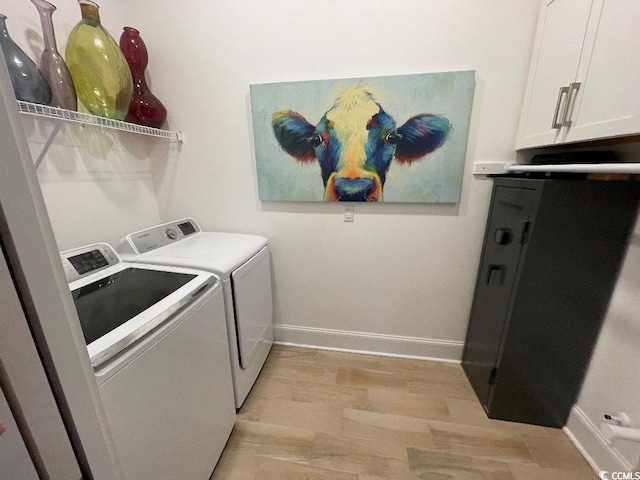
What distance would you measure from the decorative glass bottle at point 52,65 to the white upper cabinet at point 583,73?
88.8 inches

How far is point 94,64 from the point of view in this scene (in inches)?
49.3

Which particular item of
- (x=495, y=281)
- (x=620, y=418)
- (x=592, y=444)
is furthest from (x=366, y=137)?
(x=592, y=444)

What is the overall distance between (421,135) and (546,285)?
1020mm

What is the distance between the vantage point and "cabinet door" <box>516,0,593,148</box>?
3.58 ft

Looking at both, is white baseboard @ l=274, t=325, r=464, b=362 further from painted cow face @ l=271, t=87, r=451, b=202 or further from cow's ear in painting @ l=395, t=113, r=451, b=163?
cow's ear in painting @ l=395, t=113, r=451, b=163

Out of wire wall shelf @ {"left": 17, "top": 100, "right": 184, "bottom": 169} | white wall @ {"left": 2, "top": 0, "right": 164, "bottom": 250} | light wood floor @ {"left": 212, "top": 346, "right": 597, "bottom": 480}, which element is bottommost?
light wood floor @ {"left": 212, "top": 346, "right": 597, "bottom": 480}

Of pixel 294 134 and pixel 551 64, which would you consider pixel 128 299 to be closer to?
pixel 294 134

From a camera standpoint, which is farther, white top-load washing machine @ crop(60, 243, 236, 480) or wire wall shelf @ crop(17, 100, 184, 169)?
wire wall shelf @ crop(17, 100, 184, 169)

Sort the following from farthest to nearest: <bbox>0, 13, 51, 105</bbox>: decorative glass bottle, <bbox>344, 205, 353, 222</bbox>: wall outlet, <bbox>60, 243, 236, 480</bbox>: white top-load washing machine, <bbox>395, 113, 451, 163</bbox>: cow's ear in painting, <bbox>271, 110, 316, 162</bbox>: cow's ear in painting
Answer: <bbox>344, 205, 353, 222</bbox>: wall outlet
<bbox>271, 110, 316, 162</bbox>: cow's ear in painting
<bbox>395, 113, 451, 163</bbox>: cow's ear in painting
<bbox>0, 13, 51, 105</bbox>: decorative glass bottle
<bbox>60, 243, 236, 480</bbox>: white top-load washing machine

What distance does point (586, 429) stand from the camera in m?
1.30

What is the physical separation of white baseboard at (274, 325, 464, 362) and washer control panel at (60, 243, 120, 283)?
1223 millimetres

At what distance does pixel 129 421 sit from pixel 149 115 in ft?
5.44

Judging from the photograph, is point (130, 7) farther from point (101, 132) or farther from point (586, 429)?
point (586, 429)

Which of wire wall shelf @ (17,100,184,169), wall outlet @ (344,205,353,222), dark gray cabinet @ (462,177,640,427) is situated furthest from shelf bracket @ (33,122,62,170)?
dark gray cabinet @ (462,177,640,427)
